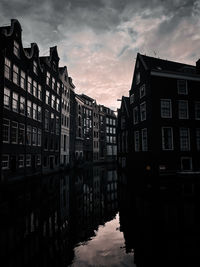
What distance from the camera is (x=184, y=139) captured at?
3109 centimetres

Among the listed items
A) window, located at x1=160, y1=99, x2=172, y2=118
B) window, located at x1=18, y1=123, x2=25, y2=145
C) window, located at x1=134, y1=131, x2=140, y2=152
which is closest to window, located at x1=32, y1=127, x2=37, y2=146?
window, located at x1=18, y1=123, x2=25, y2=145

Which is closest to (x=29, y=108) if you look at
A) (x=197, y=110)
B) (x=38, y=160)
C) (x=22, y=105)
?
(x=22, y=105)

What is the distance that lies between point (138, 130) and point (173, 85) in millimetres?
9370

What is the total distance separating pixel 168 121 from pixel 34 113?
70.1 feet

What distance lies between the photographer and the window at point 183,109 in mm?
31672

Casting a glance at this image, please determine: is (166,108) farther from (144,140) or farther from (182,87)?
(144,140)

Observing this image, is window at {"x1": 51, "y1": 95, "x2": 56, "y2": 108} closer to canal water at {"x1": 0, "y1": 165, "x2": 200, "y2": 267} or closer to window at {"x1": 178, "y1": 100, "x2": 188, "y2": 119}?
window at {"x1": 178, "y1": 100, "x2": 188, "y2": 119}

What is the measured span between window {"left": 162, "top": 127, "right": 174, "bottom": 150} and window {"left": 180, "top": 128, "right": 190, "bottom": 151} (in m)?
1.83

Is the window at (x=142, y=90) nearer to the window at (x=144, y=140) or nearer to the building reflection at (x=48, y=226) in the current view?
the window at (x=144, y=140)

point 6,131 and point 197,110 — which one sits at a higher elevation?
point 197,110

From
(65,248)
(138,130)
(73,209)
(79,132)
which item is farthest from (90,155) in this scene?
(65,248)

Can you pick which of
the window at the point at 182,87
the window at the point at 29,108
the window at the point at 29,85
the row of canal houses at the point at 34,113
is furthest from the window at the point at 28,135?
the window at the point at 182,87

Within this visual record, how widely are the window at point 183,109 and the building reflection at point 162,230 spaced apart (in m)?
20.8

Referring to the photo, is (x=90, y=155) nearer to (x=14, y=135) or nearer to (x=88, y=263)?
(x=14, y=135)
